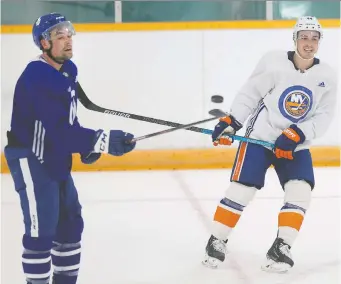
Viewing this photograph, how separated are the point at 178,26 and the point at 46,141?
9.15 ft

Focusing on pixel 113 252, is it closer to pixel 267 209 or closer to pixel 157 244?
pixel 157 244

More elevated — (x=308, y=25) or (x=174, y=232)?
(x=308, y=25)

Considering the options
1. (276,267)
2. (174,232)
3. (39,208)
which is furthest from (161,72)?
(39,208)

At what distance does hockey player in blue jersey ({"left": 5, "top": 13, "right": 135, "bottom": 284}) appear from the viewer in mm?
1871

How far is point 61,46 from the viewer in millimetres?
1955

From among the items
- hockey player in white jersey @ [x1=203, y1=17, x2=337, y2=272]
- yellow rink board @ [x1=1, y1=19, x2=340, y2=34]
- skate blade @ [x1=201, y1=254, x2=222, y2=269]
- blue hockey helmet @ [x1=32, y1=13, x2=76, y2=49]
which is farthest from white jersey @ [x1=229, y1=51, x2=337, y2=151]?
yellow rink board @ [x1=1, y1=19, x2=340, y2=34]

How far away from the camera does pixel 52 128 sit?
6.12ft

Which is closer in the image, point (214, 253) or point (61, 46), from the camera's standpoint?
point (61, 46)

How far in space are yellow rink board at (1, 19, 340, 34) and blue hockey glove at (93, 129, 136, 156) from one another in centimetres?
269

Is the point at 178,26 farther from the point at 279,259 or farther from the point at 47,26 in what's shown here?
the point at 47,26

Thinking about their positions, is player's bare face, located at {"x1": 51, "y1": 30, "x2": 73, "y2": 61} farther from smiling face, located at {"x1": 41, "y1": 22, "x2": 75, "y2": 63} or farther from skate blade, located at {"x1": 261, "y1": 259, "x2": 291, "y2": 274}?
skate blade, located at {"x1": 261, "y1": 259, "x2": 291, "y2": 274}

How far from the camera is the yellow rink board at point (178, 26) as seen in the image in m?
4.52

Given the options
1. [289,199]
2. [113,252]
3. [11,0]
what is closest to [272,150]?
[289,199]

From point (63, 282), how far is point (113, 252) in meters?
0.62
